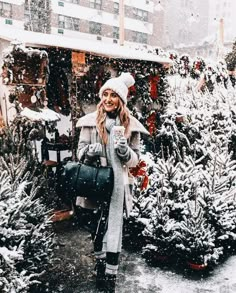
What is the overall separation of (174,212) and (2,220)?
2418mm

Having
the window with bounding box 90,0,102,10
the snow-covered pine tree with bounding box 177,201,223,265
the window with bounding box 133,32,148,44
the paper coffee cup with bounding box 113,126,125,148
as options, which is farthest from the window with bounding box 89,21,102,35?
the paper coffee cup with bounding box 113,126,125,148

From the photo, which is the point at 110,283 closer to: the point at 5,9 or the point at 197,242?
the point at 197,242

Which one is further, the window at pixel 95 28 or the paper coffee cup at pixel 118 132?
the window at pixel 95 28

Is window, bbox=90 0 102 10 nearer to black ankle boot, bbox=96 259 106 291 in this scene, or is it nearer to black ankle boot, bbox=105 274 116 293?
black ankle boot, bbox=96 259 106 291

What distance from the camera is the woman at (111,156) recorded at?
4.04m

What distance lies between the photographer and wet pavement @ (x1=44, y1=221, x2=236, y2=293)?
4.45 m

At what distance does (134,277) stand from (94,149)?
1660 millimetres

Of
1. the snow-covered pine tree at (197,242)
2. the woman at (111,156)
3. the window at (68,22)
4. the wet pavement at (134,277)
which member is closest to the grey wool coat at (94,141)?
the woman at (111,156)

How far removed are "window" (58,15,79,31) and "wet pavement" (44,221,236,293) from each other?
34.5 m

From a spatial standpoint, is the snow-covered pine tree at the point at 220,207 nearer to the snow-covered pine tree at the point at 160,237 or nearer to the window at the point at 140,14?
the snow-covered pine tree at the point at 160,237

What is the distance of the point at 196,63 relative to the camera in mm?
14500

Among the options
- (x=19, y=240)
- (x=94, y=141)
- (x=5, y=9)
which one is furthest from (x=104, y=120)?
(x=5, y=9)

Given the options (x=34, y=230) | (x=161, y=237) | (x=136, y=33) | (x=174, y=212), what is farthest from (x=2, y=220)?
(x=136, y=33)

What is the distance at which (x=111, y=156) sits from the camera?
13.3 feet
